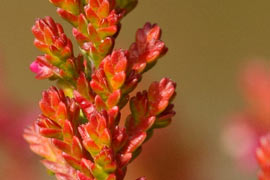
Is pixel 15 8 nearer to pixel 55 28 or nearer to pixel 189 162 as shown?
pixel 189 162

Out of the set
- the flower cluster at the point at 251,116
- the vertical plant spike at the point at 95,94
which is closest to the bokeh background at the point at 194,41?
the flower cluster at the point at 251,116

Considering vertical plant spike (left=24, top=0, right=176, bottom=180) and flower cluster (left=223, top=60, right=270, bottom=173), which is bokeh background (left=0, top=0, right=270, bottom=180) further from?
vertical plant spike (left=24, top=0, right=176, bottom=180)

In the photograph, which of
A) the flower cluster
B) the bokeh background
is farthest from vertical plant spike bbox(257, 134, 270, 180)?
the bokeh background

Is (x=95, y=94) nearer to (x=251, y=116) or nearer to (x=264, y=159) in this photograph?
(x=264, y=159)

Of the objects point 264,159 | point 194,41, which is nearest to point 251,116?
point 264,159

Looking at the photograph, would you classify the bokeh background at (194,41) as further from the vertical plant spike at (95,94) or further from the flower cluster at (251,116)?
the vertical plant spike at (95,94)
